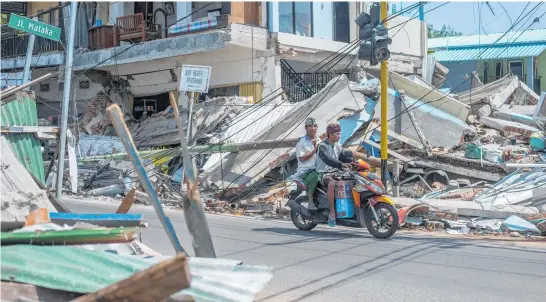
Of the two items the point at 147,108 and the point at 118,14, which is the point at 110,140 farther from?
the point at 118,14

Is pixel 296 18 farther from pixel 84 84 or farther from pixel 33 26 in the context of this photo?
pixel 33 26

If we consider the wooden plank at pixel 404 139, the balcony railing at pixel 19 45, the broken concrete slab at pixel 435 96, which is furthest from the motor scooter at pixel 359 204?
the balcony railing at pixel 19 45

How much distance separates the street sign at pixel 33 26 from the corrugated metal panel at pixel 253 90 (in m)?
9.80

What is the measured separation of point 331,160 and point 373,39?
3.60 meters

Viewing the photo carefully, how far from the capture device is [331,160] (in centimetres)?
1054

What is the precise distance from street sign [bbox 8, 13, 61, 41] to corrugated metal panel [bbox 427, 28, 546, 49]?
80.8 ft

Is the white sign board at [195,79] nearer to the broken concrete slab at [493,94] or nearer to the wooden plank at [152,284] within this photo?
the broken concrete slab at [493,94]

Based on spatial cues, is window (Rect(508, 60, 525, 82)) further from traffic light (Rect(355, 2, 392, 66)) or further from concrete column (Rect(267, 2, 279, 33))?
traffic light (Rect(355, 2, 392, 66))

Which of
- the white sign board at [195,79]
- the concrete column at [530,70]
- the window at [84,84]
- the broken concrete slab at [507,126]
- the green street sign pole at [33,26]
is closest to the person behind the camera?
the green street sign pole at [33,26]

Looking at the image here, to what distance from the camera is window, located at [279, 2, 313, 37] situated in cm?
2353

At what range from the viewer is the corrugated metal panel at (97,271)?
432 cm

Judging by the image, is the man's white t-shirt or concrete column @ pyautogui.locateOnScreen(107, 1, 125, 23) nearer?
the man's white t-shirt

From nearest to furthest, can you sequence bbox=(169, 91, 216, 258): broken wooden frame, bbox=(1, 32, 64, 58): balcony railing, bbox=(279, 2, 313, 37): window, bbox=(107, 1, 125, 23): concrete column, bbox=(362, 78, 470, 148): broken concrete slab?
bbox=(169, 91, 216, 258): broken wooden frame → bbox=(362, 78, 470, 148): broken concrete slab → bbox=(279, 2, 313, 37): window → bbox=(107, 1, 125, 23): concrete column → bbox=(1, 32, 64, 58): balcony railing

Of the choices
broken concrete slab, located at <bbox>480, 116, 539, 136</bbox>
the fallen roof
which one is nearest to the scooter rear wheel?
the fallen roof
